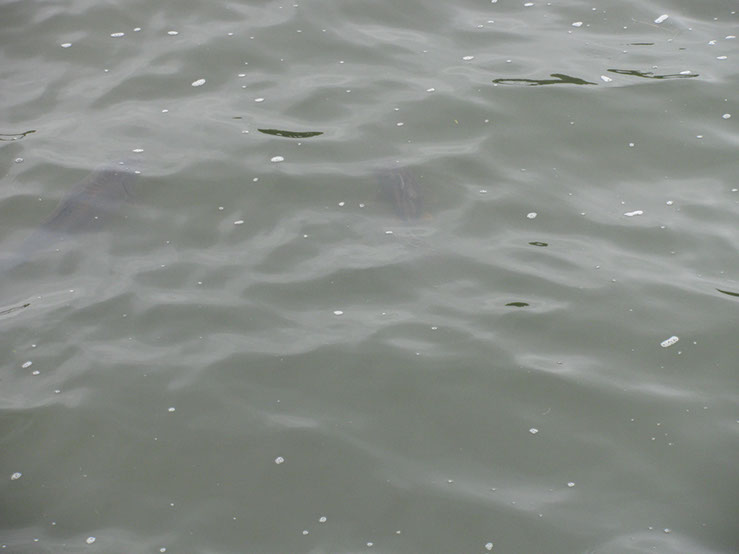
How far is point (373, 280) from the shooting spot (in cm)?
480

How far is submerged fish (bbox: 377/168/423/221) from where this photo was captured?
5.15 meters

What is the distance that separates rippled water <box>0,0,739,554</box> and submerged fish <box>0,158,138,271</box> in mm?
21

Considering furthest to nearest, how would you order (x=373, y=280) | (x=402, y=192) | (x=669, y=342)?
(x=402, y=192), (x=373, y=280), (x=669, y=342)

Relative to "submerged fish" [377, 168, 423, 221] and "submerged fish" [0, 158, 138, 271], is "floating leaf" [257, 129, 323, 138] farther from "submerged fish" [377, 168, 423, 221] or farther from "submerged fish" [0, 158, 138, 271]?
"submerged fish" [0, 158, 138, 271]

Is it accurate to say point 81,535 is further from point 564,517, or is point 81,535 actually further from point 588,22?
point 588,22

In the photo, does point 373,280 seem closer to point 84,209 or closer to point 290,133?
point 290,133

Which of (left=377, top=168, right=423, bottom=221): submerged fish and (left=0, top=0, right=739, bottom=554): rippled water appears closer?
(left=0, top=0, right=739, bottom=554): rippled water

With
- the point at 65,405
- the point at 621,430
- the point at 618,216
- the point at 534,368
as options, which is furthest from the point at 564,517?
the point at 65,405

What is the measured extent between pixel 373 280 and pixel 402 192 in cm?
72

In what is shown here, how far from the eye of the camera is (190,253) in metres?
5.04

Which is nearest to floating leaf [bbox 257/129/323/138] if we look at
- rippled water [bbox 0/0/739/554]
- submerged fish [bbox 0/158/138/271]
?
rippled water [bbox 0/0/739/554]

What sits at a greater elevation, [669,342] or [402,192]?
[402,192]

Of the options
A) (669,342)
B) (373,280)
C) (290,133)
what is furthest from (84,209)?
(669,342)

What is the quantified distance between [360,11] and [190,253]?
3059 millimetres
